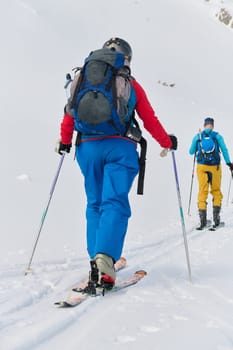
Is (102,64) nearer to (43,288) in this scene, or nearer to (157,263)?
(43,288)

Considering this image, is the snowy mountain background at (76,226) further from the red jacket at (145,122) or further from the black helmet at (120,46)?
the black helmet at (120,46)

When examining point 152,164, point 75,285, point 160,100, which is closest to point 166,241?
point 75,285

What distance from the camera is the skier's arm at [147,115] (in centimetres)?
371

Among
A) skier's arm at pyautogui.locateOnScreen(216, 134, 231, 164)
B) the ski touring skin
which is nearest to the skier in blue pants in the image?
the ski touring skin

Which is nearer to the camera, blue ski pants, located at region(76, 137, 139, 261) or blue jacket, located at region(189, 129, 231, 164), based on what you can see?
blue ski pants, located at region(76, 137, 139, 261)

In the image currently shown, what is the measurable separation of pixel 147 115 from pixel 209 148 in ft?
15.4

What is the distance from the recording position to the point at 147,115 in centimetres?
378

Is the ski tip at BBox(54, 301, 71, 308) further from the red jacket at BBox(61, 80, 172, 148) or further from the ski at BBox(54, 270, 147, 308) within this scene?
the red jacket at BBox(61, 80, 172, 148)

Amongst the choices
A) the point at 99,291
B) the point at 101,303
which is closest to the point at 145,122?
the point at 99,291

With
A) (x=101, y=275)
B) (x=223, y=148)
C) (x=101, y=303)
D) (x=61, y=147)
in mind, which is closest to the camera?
(x=101, y=303)

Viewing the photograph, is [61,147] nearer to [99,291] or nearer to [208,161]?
[99,291]

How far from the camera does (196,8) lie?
A: 3934 centimetres

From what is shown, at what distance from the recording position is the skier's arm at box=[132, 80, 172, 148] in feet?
12.2

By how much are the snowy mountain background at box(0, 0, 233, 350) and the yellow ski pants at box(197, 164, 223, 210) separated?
1.89ft
